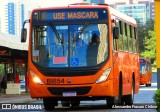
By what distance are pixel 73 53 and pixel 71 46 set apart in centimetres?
23

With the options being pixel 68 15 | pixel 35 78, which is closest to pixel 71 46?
pixel 68 15

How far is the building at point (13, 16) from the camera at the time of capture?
130875mm

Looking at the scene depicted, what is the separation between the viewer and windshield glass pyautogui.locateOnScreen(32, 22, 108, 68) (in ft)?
66.4

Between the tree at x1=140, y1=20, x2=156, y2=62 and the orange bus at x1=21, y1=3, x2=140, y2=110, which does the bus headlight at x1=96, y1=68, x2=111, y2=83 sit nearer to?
the orange bus at x1=21, y1=3, x2=140, y2=110

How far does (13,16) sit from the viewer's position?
135 m

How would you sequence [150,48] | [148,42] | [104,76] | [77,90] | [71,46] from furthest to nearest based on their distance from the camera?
[148,42] → [150,48] → [71,46] → [104,76] → [77,90]

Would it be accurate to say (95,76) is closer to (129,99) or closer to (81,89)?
(81,89)

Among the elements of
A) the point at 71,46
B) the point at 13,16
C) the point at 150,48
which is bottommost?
the point at 150,48

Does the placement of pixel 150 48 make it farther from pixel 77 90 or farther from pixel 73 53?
pixel 77 90

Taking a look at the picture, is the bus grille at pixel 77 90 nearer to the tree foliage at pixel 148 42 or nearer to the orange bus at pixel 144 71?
the orange bus at pixel 144 71

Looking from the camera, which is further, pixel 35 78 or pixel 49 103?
pixel 49 103

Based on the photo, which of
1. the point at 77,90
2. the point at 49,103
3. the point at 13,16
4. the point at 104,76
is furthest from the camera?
the point at 13,16

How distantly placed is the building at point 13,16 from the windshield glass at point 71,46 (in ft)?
357

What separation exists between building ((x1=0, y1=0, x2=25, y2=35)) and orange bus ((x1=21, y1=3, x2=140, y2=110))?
10860cm
